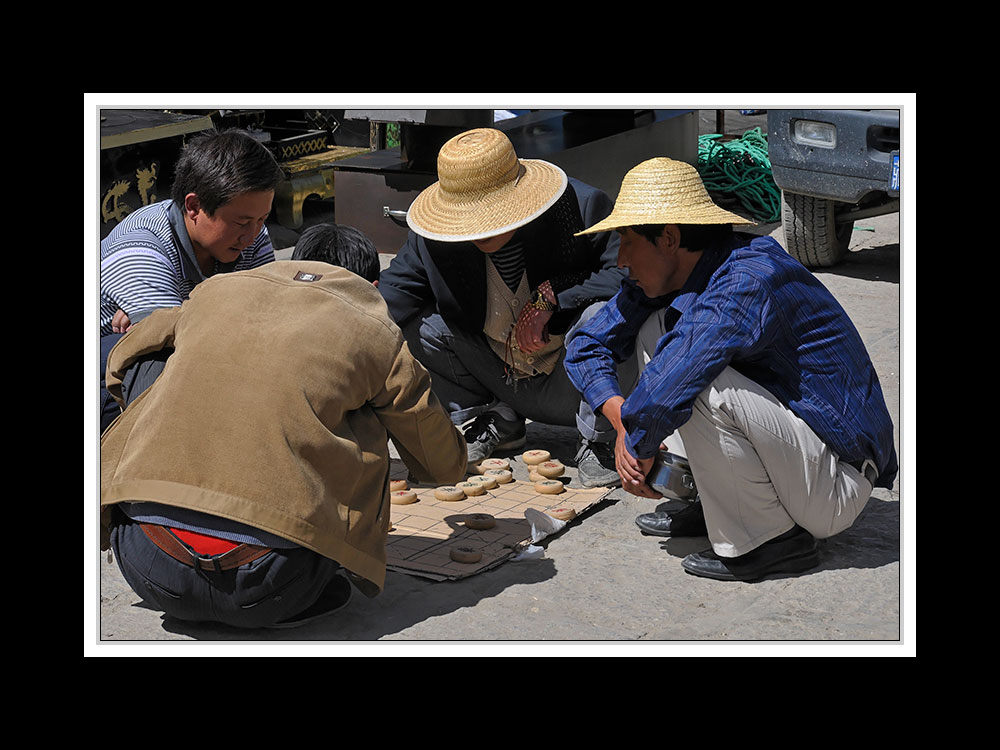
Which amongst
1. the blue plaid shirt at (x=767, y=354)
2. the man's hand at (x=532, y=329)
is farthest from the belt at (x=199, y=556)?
the man's hand at (x=532, y=329)

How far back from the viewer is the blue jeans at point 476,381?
4.33 meters

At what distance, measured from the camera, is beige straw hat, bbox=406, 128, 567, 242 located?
13.0 feet

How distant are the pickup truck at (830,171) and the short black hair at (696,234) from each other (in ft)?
8.05

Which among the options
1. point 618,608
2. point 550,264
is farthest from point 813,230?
point 618,608

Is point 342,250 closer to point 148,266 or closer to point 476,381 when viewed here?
point 148,266

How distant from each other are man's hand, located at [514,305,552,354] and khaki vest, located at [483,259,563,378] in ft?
0.10

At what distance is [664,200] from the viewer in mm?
3305

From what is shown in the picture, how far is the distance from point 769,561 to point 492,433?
4.59 ft

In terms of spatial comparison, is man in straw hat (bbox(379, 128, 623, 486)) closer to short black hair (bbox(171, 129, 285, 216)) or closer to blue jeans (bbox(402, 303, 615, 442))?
blue jeans (bbox(402, 303, 615, 442))

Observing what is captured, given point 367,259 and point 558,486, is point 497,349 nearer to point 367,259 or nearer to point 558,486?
point 558,486

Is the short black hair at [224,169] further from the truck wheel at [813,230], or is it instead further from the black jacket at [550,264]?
the truck wheel at [813,230]

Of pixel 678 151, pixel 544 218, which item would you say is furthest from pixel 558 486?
pixel 678 151

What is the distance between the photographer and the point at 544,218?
166 inches
